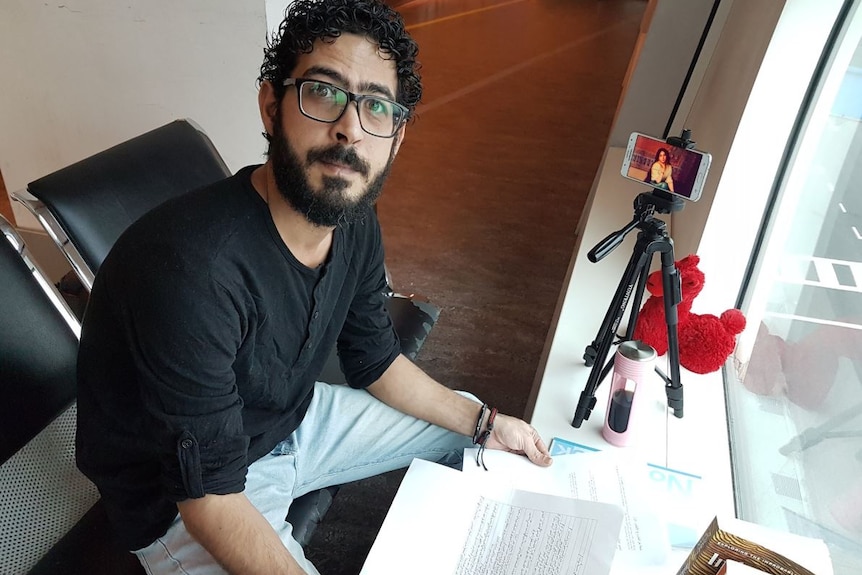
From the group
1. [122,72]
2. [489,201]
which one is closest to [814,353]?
[122,72]

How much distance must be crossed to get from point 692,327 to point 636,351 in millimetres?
312

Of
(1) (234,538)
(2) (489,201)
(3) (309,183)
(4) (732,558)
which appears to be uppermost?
(3) (309,183)

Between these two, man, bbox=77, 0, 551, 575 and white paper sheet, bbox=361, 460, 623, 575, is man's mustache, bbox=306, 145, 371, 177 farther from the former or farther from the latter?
white paper sheet, bbox=361, 460, 623, 575

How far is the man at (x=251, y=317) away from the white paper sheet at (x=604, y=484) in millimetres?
38

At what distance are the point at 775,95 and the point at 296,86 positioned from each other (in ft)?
3.32

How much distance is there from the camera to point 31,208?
132cm

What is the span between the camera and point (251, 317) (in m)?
1.04

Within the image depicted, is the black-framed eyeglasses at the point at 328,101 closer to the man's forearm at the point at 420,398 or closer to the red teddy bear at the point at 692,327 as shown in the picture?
the man's forearm at the point at 420,398

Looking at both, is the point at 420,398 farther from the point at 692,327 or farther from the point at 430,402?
the point at 692,327

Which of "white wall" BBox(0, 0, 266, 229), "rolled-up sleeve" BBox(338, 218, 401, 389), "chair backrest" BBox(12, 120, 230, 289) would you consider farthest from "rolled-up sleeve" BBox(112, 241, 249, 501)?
"white wall" BBox(0, 0, 266, 229)

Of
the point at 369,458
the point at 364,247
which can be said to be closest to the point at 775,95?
the point at 364,247

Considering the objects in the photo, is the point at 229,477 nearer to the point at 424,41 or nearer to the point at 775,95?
the point at 775,95

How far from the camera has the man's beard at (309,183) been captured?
106 centimetres

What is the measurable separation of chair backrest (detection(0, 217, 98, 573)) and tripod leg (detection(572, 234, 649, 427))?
96 cm
